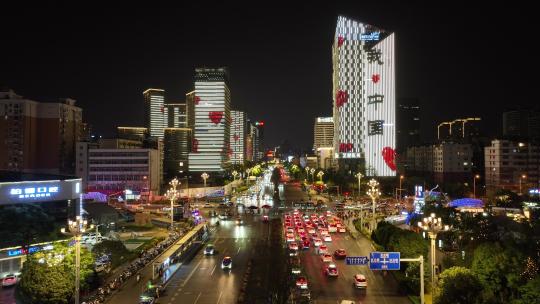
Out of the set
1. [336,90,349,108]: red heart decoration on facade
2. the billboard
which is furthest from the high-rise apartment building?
the billboard

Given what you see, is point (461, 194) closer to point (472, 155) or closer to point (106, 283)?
point (472, 155)

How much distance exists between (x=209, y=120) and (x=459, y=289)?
118299 millimetres

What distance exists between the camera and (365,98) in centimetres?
11975

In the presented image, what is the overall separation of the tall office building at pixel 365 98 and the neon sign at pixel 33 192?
293ft

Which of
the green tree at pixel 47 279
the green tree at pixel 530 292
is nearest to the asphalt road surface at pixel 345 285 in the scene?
the green tree at pixel 530 292

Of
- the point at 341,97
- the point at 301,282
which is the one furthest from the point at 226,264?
the point at 341,97

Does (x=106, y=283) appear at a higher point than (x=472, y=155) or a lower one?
lower

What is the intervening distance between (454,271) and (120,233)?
35048mm

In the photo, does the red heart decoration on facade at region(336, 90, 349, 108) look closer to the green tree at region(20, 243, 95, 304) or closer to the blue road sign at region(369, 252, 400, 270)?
the blue road sign at region(369, 252, 400, 270)

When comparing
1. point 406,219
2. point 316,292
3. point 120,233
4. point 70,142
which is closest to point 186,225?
point 120,233

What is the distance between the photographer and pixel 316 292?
24797 mm

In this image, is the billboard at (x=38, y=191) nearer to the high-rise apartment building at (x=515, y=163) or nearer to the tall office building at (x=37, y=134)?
the tall office building at (x=37, y=134)

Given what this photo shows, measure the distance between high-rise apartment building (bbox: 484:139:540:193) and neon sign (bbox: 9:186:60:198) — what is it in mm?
67552

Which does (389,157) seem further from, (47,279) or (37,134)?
(47,279)
